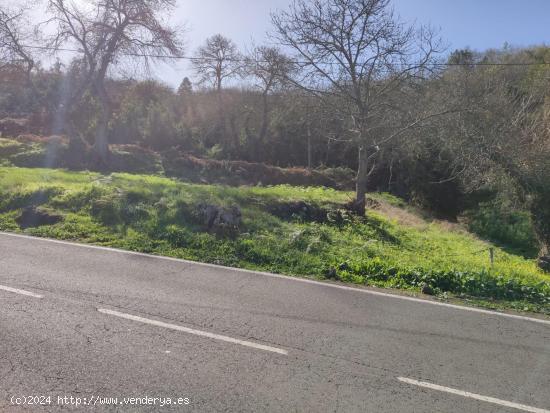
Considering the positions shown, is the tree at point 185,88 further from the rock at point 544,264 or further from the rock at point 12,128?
the rock at point 544,264

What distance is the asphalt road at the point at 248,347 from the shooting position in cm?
406

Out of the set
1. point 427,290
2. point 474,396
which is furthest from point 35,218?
point 474,396

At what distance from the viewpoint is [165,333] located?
17.1ft

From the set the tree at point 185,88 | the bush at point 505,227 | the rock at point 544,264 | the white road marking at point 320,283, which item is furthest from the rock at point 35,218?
the tree at point 185,88

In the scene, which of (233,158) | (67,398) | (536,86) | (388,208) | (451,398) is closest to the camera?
(67,398)

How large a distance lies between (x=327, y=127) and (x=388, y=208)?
21.6ft

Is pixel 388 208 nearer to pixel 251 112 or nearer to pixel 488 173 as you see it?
pixel 488 173

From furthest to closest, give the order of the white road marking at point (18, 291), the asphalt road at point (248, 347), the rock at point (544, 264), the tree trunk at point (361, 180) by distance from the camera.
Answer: the tree trunk at point (361, 180) < the rock at point (544, 264) < the white road marking at point (18, 291) < the asphalt road at point (248, 347)

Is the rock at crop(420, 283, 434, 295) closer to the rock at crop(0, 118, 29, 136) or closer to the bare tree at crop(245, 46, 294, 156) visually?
the bare tree at crop(245, 46, 294, 156)

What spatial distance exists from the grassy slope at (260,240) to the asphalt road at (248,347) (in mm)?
1130

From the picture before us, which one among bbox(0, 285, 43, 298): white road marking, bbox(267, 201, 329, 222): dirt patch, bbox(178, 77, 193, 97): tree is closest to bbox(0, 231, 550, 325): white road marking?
bbox(0, 285, 43, 298): white road marking

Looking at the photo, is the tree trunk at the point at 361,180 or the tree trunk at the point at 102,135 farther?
the tree trunk at the point at 102,135

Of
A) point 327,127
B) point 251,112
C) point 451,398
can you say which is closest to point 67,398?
point 451,398

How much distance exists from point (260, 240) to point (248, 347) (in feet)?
16.2
